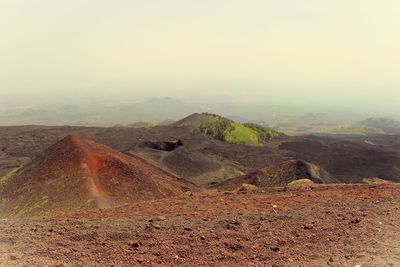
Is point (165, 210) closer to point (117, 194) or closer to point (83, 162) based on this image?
point (117, 194)

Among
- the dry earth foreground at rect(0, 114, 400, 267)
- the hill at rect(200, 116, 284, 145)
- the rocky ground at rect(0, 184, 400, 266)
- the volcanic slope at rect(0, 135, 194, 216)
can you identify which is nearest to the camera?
the rocky ground at rect(0, 184, 400, 266)

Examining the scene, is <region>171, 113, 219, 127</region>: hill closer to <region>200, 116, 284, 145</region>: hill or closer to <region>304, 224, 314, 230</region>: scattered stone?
<region>200, 116, 284, 145</region>: hill

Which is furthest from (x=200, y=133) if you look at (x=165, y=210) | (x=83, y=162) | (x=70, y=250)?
(x=70, y=250)

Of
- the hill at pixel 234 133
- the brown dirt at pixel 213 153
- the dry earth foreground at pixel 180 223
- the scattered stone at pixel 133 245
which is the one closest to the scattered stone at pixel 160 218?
the dry earth foreground at pixel 180 223

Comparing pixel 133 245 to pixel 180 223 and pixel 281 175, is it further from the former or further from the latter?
pixel 281 175

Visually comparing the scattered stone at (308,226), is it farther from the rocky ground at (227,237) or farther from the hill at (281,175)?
the hill at (281,175)

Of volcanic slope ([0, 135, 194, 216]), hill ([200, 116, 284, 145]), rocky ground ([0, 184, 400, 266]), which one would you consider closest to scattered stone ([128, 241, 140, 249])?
rocky ground ([0, 184, 400, 266])
